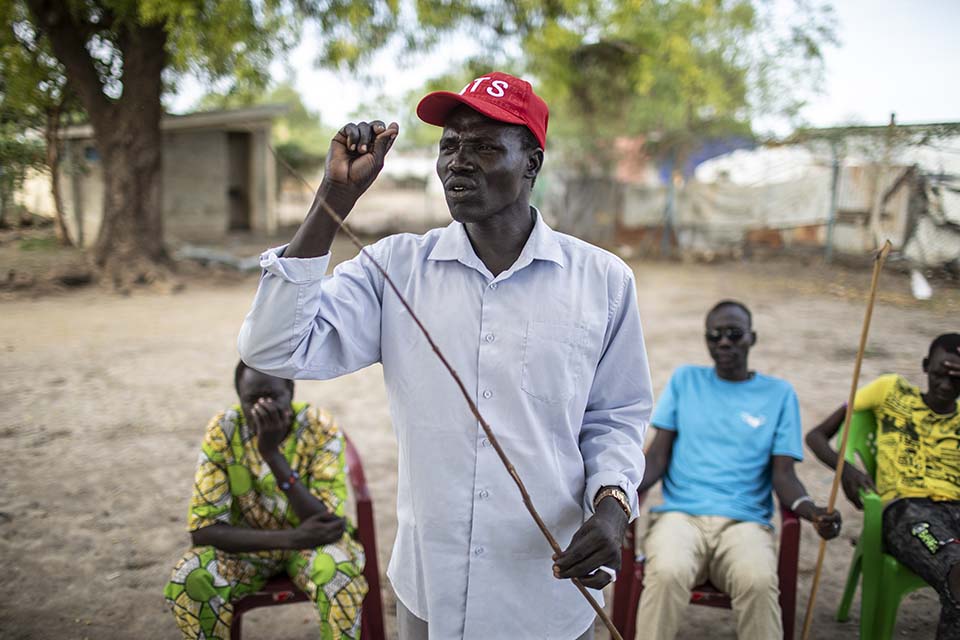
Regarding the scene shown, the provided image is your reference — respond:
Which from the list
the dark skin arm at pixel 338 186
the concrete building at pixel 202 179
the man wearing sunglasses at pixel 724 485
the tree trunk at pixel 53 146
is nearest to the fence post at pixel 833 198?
the concrete building at pixel 202 179

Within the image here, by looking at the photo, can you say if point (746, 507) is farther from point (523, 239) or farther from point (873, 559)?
point (523, 239)

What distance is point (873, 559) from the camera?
293 centimetres

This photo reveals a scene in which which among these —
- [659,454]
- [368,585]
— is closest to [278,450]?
[368,585]

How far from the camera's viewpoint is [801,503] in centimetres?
281

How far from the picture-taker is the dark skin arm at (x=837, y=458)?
9.84 feet

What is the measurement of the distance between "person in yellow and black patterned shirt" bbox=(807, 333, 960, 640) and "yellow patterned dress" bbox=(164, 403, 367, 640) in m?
2.13

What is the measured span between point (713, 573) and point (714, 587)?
0.20ft

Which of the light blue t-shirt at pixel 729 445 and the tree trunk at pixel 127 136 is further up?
the tree trunk at pixel 127 136

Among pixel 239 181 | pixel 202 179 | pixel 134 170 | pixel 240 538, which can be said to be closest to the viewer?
pixel 240 538

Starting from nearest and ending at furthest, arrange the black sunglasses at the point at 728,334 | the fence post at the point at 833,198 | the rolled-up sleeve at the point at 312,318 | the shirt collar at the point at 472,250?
1. the rolled-up sleeve at the point at 312,318
2. the shirt collar at the point at 472,250
3. the black sunglasses at the point at 728,334
4. the fence post at the point at 833,198

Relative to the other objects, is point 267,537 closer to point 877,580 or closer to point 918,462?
point 877,580

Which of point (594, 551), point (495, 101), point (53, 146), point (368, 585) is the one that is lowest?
point (368, 585)

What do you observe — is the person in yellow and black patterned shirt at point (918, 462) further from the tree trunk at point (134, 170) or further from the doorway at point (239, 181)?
the doorway at point (239, 181)

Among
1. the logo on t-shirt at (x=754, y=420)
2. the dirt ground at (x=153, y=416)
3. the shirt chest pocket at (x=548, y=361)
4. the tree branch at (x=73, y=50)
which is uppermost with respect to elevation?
the tree branch at (x=73, y=50)
